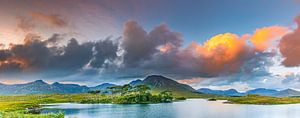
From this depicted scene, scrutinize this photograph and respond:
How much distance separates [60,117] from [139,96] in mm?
120191

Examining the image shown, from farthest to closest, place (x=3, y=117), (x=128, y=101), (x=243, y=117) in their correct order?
1. (x=128, y=101)
2. (x=243, y=117)
3. (x=3, y=117)

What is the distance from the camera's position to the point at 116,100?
624 ft

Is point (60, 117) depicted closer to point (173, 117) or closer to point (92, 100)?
point (173, 117)

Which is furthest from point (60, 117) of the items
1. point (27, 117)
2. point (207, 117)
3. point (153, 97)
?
point (153, 97)

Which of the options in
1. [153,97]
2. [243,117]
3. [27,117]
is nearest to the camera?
[27,117]

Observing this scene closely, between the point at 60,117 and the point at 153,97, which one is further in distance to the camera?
the point at 153,97

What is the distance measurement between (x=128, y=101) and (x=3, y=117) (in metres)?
123

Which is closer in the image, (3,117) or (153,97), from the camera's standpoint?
(3,117)

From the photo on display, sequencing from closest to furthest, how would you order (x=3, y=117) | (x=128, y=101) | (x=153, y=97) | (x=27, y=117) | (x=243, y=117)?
(x=3, y=117)
(x=27, y=117)
(x=243, y=117)
(x=128, y=101)
(x=153, y=97)

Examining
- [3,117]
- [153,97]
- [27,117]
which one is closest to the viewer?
[3,117]

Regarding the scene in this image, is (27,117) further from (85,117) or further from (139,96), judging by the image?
(139,96)

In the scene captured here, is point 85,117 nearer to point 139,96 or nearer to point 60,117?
point 60,117

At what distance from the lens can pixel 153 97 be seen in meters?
195

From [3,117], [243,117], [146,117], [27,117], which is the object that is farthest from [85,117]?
[243,117]
